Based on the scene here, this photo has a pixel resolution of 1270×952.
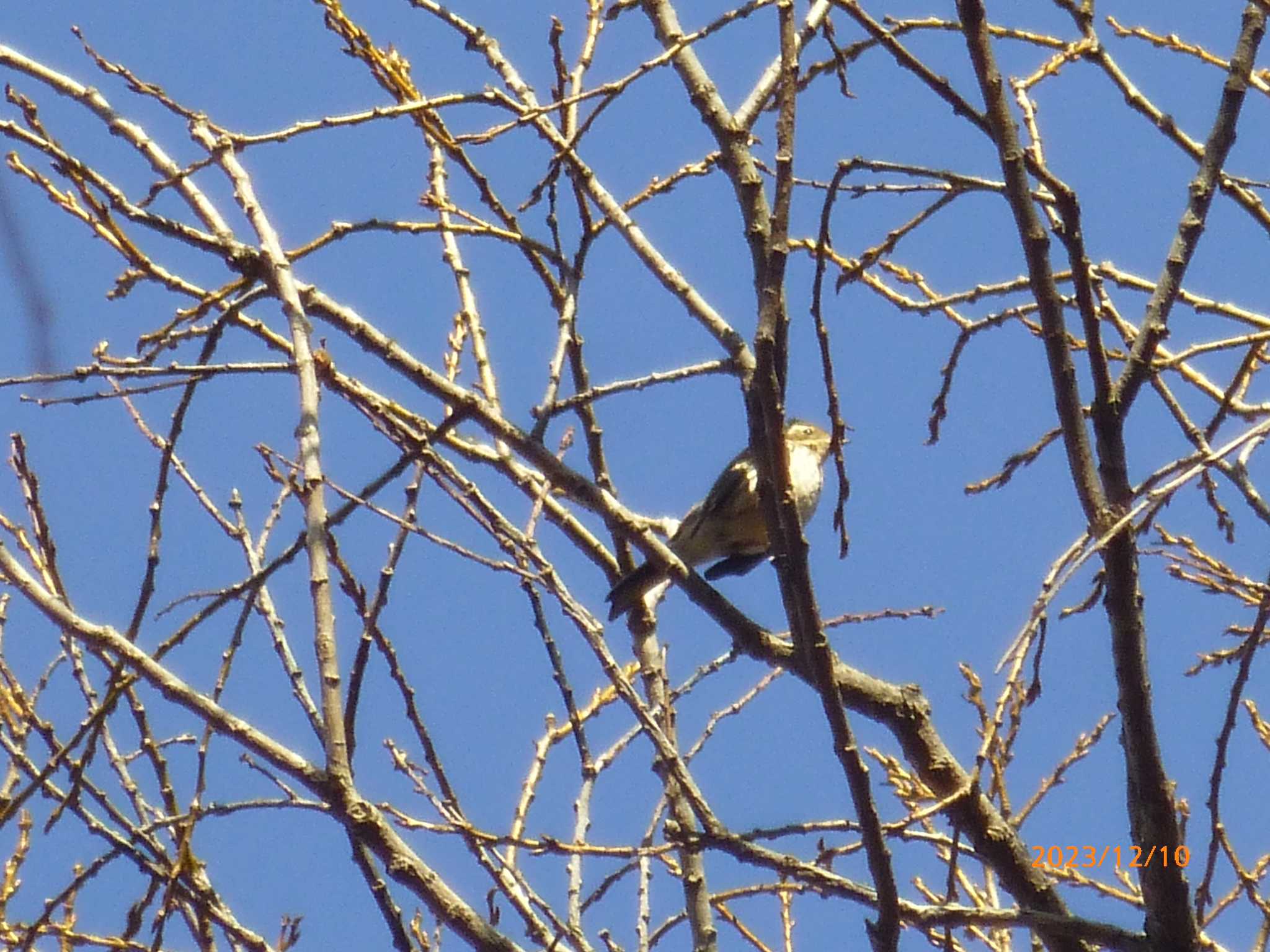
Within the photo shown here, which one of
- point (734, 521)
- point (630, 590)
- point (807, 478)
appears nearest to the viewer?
point (630, 590)

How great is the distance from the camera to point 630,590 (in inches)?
165

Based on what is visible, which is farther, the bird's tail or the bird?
the bird

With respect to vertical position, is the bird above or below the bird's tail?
above

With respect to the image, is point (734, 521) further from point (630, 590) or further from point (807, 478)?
point (630, 590)

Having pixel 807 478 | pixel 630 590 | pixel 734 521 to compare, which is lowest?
pixel 630 590

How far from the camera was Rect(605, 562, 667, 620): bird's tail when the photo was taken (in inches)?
164

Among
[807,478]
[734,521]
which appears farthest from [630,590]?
[807,478]

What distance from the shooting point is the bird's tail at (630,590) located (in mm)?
4170

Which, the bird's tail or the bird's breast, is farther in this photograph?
the bird's breast

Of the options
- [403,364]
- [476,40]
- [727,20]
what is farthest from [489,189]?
[727,20]

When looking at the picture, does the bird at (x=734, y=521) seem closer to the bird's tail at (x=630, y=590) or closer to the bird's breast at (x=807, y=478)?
the bird's breast at (x=807, y=478)

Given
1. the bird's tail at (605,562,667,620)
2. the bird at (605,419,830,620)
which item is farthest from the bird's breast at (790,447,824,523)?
the bird's tail at (605,562,667,620)

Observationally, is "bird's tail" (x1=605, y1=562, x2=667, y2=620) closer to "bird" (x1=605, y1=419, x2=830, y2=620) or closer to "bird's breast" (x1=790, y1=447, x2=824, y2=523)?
"bird" (x1=605, y1=419, x2=830, y2=620)

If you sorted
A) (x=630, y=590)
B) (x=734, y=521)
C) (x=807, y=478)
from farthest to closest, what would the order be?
(x=807, y=478) < (x=734, y=521) < (x=630, y=590)
